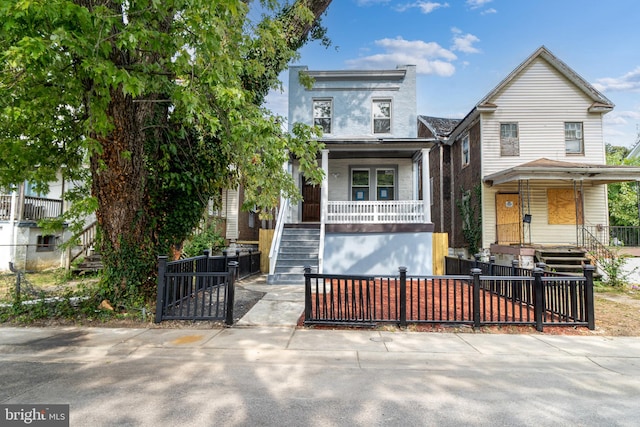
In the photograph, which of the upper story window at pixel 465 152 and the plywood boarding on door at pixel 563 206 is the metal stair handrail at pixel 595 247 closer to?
the plywood boarding on door at pixel 563 206

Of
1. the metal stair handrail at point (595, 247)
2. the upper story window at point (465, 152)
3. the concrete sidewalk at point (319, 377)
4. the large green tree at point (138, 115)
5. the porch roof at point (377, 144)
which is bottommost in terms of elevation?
the concrete sidewalk at point (319, 377)

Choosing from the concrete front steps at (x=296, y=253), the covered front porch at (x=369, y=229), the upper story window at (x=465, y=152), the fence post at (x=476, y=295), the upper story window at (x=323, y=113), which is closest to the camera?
the fence post at (x=476, y=295)

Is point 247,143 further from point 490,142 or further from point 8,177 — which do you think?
point 490,142

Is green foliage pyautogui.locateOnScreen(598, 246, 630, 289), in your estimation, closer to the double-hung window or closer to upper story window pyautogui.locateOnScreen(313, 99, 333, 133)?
the double-hung window

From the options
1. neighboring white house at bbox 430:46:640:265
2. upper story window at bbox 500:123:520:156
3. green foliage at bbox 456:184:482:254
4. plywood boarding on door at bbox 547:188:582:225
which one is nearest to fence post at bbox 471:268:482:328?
neighboring white house at bbox 430:46:640:265

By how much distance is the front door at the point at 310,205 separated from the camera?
15.9m

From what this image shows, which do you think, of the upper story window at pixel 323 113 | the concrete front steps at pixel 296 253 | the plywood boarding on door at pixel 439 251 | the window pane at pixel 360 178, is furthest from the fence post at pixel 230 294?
the upper story window at pixel 323 113

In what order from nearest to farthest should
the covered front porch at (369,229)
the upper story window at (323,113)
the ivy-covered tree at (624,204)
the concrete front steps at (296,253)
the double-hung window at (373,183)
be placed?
1. the concrete front steps at (296,253)
2. the covered front porch at (369,229)
3. the double-hung window at (373,183)
4. the upper story window at (323,113)
5. the ivy-covered tree at (624,204)

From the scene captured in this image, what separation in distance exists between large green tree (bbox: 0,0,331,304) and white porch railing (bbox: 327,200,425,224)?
209 inches

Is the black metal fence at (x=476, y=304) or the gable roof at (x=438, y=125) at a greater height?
the gable roof at (x=438, y=125)

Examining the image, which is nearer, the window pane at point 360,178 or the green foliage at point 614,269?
the green foliage at point 614,269

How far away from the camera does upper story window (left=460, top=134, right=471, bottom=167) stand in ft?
55.9

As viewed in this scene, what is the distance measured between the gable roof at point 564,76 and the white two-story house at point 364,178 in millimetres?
3115

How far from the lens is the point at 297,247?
12.0 metres
